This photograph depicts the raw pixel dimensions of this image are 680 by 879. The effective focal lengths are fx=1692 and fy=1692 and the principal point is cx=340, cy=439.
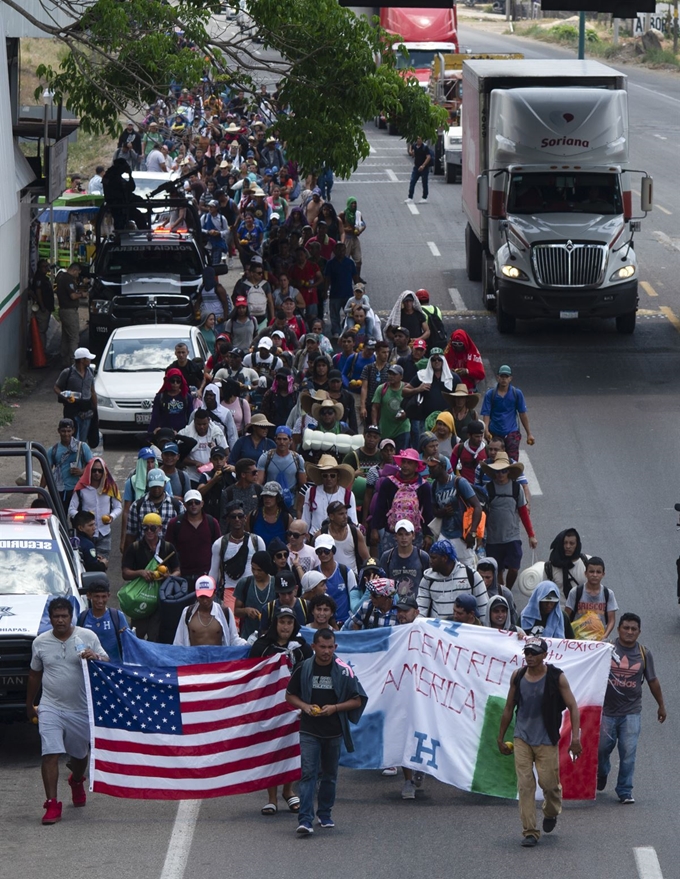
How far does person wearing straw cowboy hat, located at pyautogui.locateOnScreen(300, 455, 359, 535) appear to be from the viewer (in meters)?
15.2

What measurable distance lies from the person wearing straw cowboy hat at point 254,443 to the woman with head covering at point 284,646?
4.62 meters

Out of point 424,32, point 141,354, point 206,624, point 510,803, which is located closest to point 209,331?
point 141,354

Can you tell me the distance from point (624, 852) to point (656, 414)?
45.1ft

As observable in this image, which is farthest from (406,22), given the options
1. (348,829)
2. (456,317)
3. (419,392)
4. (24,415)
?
(348,829)

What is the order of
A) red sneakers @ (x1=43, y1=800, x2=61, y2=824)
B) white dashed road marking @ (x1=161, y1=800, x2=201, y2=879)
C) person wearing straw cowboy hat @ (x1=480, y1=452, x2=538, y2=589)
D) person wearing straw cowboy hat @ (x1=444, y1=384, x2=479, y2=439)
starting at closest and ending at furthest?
white dashed road marking @ (x1=161, y1=800, x2=201, y2=879) < red sneakers @ (x1=43, y1=800, x2=61, y2=824) < person wearing straw cowboy hat @ (x1=480, y1=452, x2=538, y2=589) < person wearing straw cowboy hat @ (x1=444, y1=384, x2=479, y2=439)

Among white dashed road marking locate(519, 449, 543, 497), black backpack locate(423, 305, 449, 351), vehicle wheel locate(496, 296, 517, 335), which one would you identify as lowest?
vehicle wheel locate(496, 296, 517, 335)

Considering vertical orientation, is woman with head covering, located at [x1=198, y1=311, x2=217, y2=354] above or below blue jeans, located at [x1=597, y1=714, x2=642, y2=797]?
below

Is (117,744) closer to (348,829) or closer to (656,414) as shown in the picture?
(348,829)

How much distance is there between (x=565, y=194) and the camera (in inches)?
1078

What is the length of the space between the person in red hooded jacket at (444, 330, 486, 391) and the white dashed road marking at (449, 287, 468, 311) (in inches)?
405

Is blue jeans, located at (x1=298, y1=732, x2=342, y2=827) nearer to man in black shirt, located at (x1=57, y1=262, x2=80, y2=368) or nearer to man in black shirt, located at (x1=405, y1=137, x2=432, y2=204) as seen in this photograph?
man in black shirt, located at (x1=57, y1=262, x2=80, y2=368)

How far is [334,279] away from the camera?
26.5 meters

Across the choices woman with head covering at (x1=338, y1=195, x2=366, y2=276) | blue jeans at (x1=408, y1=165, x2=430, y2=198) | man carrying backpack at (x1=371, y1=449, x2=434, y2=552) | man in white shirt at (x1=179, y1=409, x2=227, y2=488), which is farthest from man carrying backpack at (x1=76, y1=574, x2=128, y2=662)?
blue jeans at (x1=408, y1=165, x2=430, y2=198)

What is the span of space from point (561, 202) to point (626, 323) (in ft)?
8.25
